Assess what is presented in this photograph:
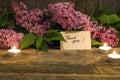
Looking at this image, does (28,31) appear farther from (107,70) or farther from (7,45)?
(107,70)

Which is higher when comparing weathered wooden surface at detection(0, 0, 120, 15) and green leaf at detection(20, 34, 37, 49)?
weathered wooden surface at detection(0, 0, 120, 15)

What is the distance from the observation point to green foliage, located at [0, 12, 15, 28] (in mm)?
2088

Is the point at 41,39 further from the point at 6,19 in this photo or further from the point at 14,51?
the point at 6,19

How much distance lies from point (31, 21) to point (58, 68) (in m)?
0.43

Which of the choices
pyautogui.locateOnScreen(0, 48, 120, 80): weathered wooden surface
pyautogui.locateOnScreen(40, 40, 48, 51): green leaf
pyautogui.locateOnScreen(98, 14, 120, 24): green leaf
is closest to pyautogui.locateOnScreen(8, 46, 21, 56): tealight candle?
pyautogui.locateOnScreen(0, 48, 120, 80): weathered wooden surface

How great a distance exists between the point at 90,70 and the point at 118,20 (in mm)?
540

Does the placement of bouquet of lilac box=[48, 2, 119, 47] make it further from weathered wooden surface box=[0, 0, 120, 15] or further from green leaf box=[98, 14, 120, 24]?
weathered wooden surface box=[0, 0, 120, 15]

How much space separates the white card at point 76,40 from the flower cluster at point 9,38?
0.27 m

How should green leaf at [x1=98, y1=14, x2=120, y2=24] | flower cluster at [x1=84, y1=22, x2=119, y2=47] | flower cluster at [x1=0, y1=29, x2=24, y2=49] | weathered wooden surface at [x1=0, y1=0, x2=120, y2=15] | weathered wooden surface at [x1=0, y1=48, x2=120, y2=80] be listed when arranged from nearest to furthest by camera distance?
weathered wooden surface at [x1=0, y1=48, x2=120, y2=80]
flower cluster at [x1=0, y1=29, x2=24, y2=49]
flower cluster at [x1=84, y1=22, x2=119, y2=47]
green leaf at [x1=98, y1=14, x2=120, y2=24]
weathered wooden surface at [x1=0, y1=0, x2=120, y2=15]

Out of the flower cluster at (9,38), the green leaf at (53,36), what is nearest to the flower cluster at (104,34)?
the green leaf at (53,36)

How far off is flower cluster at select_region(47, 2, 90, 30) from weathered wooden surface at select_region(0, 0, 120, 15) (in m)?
0.33

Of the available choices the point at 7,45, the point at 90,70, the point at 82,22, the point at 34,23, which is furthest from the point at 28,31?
the point at 90,70

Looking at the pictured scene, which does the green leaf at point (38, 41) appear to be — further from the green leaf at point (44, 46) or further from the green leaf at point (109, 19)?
the green leaf at point (109, 19)

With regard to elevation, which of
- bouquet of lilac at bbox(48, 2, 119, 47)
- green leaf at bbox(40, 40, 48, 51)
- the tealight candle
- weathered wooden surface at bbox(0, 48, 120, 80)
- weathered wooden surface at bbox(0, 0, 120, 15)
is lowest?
weathered wooden surface at bbox(0, 48, 120, 80)
